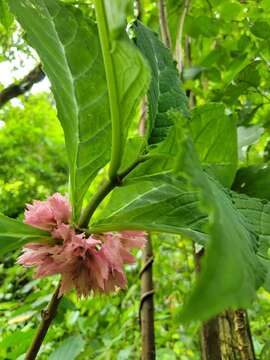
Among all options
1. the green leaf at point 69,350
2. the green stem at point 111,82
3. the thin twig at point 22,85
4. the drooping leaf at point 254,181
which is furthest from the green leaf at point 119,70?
the thin twig at point 22,85

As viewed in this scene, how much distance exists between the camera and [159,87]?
334 mm

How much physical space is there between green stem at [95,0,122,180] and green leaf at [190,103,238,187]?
6 centimetres

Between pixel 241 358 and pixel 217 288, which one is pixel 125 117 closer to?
pixel 217 288

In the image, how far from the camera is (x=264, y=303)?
3.52ft

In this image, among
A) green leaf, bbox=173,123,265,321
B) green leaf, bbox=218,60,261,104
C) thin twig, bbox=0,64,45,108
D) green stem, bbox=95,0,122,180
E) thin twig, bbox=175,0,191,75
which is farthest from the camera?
thin twig, bbox=0,64,45,108

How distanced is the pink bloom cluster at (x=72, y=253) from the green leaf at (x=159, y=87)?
3.6 inches

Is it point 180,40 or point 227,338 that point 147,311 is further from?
point 180,40

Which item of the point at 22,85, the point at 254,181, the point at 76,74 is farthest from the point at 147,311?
the point at 22,85

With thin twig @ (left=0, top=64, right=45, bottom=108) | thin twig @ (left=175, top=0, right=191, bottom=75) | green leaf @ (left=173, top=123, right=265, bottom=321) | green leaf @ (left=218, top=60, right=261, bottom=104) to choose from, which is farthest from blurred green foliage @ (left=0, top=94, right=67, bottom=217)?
green leaf @ (left=173, top=123, right=265, bottom=321)

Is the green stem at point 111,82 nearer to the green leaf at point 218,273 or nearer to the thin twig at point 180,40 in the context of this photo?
the green leaf at point 218,273

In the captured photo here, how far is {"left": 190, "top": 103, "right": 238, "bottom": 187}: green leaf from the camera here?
0.32 metres

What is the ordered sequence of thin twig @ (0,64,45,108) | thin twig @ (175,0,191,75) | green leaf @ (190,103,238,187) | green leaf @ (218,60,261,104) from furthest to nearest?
thin twig @ (0,64,45,108) → thin twig @ (175,0,191,75) → green leaf @ (218,60,261,104) → green leaf @ (190,103,238,187)

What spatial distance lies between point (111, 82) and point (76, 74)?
0.22 feet

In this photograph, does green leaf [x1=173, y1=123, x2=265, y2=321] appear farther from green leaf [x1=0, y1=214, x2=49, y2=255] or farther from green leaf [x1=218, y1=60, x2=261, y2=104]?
green leaf [x1=218, y1=60, x2=261, y2=104]
